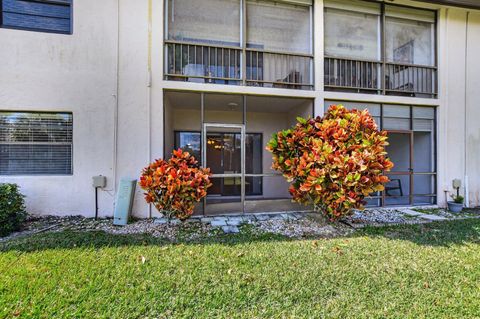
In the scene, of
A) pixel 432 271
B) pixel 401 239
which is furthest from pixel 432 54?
pixel 432 271

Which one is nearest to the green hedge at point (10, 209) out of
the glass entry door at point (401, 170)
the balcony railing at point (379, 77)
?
the balcony railing at point (379, 77)

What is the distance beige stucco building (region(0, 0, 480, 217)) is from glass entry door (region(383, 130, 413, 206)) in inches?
1.5

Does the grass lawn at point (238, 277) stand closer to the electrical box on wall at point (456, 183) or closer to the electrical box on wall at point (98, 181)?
the electrical box on wall at point (98, 181)

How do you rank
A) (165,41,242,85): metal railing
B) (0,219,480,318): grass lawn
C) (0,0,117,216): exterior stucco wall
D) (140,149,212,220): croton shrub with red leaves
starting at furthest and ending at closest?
(165,41,242,85): metal railing, (0,0,117,216): exterior stucco wall, (140,149,212,220): croton shrub with red leaves, (0,219,480,318): grass lawn

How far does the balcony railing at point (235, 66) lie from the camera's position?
630 centimetres

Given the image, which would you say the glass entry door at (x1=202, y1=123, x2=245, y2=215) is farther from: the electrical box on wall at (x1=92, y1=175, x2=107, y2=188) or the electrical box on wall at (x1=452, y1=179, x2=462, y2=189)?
the electrical box on wall at (x1=452, y1=179, x2=462, y2=189)

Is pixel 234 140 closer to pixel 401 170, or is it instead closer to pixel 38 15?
pixel 401 170

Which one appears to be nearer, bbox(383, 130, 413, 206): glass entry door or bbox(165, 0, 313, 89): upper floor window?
bbox(165, 0, 313, 89): upper floor window

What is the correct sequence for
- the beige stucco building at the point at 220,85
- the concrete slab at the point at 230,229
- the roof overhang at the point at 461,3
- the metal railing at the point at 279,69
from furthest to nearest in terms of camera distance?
the roof overhang at the point at 461,3
the metal railing at the point at 279,69
the beige stucco building at the point at 220,85
the concrete slab at the point at 230,229

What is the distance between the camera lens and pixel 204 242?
440 centimetres

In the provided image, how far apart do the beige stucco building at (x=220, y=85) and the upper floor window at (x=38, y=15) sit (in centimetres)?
2

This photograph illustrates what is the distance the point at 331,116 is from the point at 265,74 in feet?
7.45

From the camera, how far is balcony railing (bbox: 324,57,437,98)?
23.4ft

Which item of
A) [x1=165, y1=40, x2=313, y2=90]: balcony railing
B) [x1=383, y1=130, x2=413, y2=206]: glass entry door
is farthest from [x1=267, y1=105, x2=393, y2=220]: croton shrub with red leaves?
[x1=383, y1=130, x2=413, y2=206]: glass entry door
